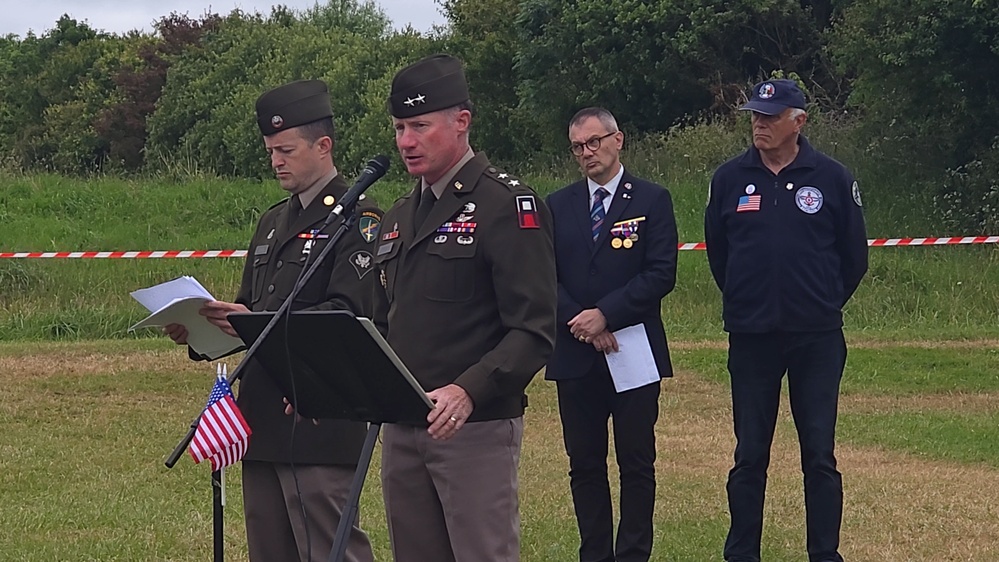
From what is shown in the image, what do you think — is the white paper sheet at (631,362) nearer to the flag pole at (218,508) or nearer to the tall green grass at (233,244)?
the flag pole at (218,508)

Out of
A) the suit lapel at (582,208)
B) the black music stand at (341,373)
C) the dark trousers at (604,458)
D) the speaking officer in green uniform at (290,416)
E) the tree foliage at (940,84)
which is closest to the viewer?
the black music stand at (341,373)

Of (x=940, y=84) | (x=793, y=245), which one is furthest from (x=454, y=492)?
(x=940, y=84)

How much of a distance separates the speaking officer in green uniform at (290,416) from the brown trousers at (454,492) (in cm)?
70

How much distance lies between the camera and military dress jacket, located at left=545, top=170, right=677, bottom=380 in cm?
586

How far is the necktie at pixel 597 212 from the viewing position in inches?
237

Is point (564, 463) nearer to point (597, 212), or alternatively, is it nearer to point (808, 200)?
point (597, 212)

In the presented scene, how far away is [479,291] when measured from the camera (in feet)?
12.5

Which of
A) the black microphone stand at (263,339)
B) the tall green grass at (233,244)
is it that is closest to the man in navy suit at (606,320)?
the black microphone stand at (263,339)

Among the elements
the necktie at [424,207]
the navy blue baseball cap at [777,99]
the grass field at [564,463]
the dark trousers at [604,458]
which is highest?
the navy blue baseball cap at [777,99]

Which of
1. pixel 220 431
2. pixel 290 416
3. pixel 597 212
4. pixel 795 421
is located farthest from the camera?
pixel 597 212

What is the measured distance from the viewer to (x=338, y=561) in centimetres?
339

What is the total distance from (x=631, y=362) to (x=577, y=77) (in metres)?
23.8

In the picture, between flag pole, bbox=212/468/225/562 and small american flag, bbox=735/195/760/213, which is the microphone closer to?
flag pole, bbox=212/468/225/562

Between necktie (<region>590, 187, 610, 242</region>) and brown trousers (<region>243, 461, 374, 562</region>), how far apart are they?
1.81m
